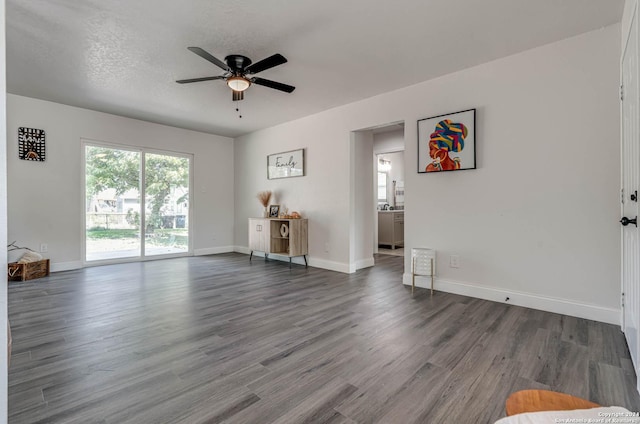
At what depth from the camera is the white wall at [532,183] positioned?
104 inches

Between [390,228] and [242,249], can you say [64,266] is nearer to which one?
[242,249]

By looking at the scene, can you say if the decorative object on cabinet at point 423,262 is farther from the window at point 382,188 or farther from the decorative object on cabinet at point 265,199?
the window at point 382,188

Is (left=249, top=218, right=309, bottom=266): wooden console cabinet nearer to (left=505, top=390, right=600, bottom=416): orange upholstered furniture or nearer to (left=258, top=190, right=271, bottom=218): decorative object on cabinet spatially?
(left=258, top=190, right=271, bottom=218): decorative object on cabinet

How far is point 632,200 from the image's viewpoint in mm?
1889

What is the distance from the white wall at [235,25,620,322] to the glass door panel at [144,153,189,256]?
4178mm

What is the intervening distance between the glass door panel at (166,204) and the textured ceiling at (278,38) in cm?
187

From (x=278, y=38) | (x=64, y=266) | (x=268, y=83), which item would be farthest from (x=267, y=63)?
(x=64, y=266)

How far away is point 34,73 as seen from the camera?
355 cm

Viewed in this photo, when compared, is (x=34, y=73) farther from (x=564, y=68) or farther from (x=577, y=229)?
(x=577, y=229)

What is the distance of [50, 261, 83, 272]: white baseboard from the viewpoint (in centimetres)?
468

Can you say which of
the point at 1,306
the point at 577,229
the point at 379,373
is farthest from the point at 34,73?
the point at 577,229

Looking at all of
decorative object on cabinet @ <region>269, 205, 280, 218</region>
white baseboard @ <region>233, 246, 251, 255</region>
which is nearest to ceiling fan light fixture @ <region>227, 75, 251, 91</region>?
decorative object on cabinet @ <region>269, 205, 280, 218</region>

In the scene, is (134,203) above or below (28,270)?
above

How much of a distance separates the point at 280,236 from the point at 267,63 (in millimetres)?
3235
